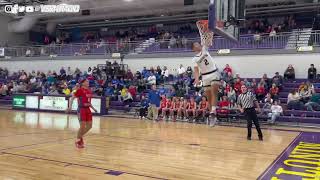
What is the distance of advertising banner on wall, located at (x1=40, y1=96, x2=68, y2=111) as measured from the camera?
21250 mm

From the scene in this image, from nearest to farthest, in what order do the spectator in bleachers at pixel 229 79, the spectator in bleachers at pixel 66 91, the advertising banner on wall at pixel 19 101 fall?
the spectator in bleachers at pixel 229 79
the spectator in bleachers at pixel 66 91
the advertising banner on wall at pixel 19 101

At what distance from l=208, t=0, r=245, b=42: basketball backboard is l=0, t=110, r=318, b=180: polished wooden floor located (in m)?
2.64

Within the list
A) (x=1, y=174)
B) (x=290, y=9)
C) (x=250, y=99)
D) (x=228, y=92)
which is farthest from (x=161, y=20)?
(x=1, y=174)

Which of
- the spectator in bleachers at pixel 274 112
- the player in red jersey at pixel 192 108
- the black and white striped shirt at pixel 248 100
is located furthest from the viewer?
the player in red jersey at pixel 192 108

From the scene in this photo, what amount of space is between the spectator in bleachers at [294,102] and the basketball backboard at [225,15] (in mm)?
11232

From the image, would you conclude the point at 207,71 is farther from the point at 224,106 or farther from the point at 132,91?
the point at 132,91

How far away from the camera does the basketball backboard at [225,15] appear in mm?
6102

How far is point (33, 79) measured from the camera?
88.5 feet

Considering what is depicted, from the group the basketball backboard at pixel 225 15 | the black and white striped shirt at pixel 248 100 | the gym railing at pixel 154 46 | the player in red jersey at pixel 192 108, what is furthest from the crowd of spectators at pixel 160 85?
the basketball backboard at pixel 225 15

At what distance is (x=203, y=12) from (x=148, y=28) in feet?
19.1

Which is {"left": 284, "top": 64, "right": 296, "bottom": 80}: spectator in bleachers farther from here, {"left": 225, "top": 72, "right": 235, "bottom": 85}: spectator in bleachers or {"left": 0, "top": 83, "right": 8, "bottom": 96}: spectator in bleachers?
{"left": 0, "top": 83, "right": 8, "bottom": 96}: spectator in bleachers

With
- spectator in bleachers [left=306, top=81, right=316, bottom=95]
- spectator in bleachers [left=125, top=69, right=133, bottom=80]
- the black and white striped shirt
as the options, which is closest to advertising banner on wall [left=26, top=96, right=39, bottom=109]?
spectator in bleachers [left=125, top=69, right=133, bottom=80]

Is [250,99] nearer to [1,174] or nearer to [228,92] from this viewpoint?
[228,92]

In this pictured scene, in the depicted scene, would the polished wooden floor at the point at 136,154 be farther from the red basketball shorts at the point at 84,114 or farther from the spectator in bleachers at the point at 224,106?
the spectator in bleachers at the point at 224,106
